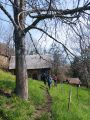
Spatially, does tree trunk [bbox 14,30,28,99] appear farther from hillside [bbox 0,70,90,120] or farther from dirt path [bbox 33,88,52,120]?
dirt path [bbox 33,88,52,120]

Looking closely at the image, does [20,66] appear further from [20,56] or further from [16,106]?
[16,106]

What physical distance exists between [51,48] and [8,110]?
10.6 ft

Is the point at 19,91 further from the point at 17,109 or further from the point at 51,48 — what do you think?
the point at 51,48

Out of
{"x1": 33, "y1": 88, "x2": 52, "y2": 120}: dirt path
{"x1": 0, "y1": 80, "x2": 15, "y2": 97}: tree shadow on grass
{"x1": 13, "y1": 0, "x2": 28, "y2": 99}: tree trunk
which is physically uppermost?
{"x1": 13, "y1": 0, "x2": 28, "y2": 99}: tree trunk

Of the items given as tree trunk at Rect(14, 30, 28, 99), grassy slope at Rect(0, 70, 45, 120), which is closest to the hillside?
grassy slope at Rect(0, 70, 45, 120)

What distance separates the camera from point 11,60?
6856 centimetres

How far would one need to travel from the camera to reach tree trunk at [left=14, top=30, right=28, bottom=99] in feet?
64.7

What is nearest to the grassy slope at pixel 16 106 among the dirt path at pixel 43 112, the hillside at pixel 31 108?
the hillside at pixel 31 108

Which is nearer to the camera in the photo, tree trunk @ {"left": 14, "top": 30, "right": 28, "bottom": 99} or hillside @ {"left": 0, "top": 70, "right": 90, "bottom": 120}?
hillside @ {"left": 0, "top": 70, "right": 90, "bottom": 120}

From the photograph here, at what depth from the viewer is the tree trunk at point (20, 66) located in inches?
777

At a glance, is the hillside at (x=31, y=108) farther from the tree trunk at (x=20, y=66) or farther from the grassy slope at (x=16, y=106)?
the tree trunk at (x=20, y=66)

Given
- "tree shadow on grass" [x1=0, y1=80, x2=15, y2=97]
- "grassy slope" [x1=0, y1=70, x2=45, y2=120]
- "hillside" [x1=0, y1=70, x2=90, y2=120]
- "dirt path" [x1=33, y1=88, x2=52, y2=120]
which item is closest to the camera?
"grassy slope" [x1=0, y1=70, x2=45, y2=120]

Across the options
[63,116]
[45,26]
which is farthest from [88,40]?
[63,116]

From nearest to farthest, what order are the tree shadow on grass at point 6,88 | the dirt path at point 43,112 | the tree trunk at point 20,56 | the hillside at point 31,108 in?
the hillside at point 31,108 → the dirt path at point 43,112 → the tree trunk at point 20,56 → the tree shadow on grass at point 6,88
